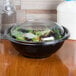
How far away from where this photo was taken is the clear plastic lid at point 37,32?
84 centimetres

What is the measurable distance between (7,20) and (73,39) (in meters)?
0.32

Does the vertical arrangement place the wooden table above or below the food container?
below

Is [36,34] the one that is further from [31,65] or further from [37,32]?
[31,65]

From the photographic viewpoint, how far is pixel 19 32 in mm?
879

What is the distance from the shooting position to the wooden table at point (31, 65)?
2.57ft

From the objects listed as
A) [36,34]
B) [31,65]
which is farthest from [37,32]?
[31,65]

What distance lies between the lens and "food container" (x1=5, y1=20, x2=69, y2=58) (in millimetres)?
816

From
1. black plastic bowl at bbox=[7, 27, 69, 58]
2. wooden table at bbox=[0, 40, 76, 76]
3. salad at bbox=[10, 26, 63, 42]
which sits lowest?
wooden table at bbox=[0, 40, 76, 76]

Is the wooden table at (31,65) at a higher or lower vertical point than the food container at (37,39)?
lower

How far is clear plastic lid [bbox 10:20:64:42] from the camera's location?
0.84 m

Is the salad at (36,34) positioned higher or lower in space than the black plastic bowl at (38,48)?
higher

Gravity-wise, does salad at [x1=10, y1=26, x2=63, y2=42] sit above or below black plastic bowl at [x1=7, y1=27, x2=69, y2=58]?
above

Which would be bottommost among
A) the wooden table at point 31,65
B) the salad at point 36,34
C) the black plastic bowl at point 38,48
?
the wooden table at point 31,65

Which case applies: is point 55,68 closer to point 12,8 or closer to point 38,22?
point 38,22
